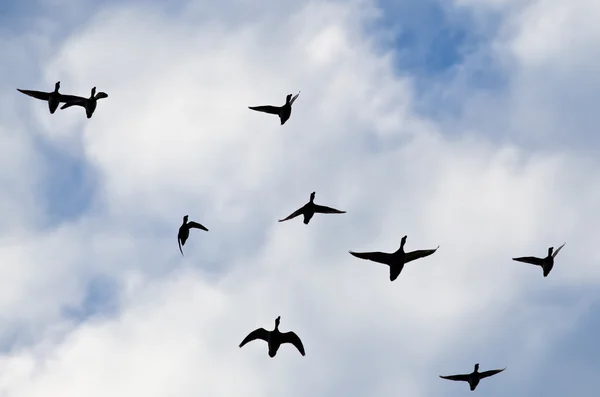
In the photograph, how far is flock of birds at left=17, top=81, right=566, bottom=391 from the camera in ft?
208

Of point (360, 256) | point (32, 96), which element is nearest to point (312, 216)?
point (360, 256)

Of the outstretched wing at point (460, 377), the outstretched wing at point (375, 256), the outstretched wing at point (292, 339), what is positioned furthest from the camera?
the outstretched wing at point (460, 377)

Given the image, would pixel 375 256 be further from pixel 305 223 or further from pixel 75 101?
pixel 75 101

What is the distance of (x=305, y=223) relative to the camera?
6925 cm

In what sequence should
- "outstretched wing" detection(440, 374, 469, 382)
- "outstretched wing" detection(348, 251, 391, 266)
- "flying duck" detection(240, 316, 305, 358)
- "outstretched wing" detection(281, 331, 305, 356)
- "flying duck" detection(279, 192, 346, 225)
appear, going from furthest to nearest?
1. "outstretched wing" detection(440, 374, 469, 382)
2. "flying duck" detection(279, 192, 346, 225)
3. "outstretched wing" detection(281, 331, 305, 356)
4. "flying duck" detection(240, 316, 305, 358)
5. "outstretched wing" detection(348, 251, 391, 266)

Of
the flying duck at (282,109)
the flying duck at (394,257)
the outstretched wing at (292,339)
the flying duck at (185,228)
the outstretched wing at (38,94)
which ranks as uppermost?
the outstretched wing at (38,94)

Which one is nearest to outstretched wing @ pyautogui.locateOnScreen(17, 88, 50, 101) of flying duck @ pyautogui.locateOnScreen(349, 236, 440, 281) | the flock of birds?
the flock of birds

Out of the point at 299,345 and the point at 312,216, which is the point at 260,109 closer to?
the point at 312,216

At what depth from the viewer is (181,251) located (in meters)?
62.9

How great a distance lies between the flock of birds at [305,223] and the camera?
6350cm

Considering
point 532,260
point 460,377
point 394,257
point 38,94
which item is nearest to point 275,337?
point 394,257

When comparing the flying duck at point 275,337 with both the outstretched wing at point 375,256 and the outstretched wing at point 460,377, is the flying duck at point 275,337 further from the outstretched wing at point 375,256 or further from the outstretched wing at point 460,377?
the outstretched wing at point 460,377

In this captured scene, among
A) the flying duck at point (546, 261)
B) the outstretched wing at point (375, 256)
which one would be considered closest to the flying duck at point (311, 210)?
the outstretched wing at point (375, 256)

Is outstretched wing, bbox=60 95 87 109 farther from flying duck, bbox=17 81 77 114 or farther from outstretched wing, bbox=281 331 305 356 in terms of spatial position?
outstretched wing, bbox=281 331 305 356
